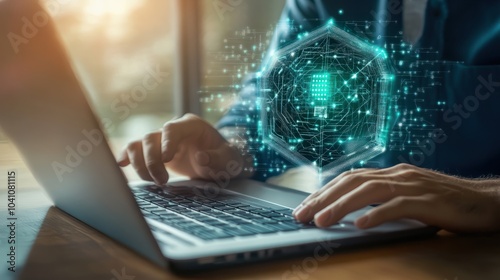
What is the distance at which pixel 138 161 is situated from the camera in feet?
2.97

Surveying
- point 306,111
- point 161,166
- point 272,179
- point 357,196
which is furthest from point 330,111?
point 357,196

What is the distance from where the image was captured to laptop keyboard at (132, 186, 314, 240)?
534 mm

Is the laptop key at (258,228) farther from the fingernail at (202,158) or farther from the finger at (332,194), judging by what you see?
the fingernail at (202,158)

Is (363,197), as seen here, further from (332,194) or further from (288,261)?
(288,261)

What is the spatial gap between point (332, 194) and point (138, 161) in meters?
0.41

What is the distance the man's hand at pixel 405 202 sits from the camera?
1.91ft

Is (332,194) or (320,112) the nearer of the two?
(332,194)

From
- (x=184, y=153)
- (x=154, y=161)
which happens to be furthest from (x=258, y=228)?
(x=184, y=153)

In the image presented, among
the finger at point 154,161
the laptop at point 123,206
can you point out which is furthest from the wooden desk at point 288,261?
the finger at point 154,161

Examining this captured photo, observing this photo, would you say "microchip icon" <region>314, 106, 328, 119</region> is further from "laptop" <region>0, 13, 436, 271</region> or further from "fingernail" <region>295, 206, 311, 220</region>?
"fingernail" <region>295, 206, 311, 220</region>

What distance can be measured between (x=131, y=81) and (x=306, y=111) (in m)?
0.93

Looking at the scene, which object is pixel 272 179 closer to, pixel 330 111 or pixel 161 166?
pixel 330 111

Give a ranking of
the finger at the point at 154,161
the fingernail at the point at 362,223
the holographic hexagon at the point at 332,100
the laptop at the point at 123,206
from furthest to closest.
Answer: the holographic hexagon at the point at 332,100, the finger at the point at 154,161, the fingernail at the point at 362,223, the laptop at the point at 123,206

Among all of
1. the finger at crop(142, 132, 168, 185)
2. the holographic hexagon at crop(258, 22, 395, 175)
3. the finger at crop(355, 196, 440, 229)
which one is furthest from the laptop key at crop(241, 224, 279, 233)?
the holographic hexagon at crop(258, 22, 395, 175)
